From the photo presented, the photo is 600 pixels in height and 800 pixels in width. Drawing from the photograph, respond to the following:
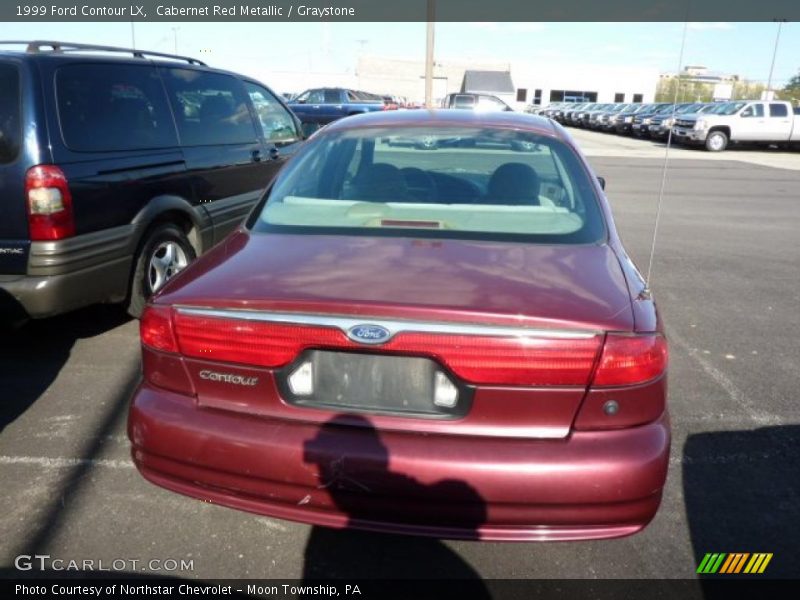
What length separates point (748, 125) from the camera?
25.6m

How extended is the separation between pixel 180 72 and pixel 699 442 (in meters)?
4.73

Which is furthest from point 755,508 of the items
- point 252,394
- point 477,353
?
point 252,394

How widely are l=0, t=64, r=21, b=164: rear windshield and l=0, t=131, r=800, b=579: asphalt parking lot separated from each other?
1374mm

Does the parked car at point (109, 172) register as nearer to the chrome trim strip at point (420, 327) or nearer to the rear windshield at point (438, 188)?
the rear windshield at point (438, 188)

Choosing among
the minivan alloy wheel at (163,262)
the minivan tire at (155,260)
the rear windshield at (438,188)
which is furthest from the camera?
the minivan alloy wheel at (163,262)

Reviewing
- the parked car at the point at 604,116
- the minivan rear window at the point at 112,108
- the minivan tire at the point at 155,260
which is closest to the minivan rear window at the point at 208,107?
the minivan rear window at the point at 112,108

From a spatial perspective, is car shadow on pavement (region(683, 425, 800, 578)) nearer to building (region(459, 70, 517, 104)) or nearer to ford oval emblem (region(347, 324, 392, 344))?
ford oval emblem (region(347, 324, 392, 344))

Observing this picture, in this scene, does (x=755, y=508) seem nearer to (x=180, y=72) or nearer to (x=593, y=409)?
(x=593, y=409)

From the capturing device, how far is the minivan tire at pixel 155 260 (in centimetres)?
477

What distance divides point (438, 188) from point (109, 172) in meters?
2.37

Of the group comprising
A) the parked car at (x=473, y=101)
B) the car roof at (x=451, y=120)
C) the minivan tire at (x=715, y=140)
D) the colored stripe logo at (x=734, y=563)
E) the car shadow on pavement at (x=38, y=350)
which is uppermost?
the car roof at (x=451, y=120)

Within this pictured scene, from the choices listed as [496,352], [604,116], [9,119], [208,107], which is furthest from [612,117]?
[496,352]

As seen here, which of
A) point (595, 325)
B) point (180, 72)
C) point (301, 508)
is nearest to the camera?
point (595, 325)

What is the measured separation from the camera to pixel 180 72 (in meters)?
5.47
